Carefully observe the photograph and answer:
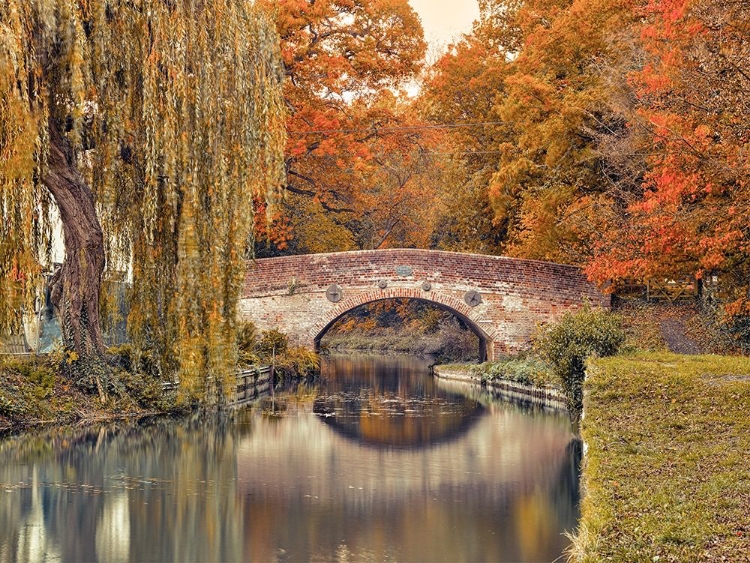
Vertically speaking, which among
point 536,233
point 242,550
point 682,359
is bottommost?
point 242,550

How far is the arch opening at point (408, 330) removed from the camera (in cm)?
3262

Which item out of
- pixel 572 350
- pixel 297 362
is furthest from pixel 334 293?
pixel 572 350

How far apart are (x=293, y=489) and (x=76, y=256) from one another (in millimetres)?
4975

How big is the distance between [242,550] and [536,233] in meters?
19.0

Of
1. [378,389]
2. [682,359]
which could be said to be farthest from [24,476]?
[378,389]

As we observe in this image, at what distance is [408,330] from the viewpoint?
1651 inches

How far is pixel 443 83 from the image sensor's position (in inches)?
1239

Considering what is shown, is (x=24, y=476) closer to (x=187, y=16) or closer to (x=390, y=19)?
(x=187, y=16)

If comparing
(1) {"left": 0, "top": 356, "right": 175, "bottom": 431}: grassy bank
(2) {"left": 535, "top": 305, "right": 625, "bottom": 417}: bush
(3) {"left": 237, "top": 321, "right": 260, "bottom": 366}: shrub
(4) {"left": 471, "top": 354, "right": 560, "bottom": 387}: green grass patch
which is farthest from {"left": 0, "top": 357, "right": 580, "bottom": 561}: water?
(3) {"left": 237, "top": 321, "right": 260, "bottom": 366}: shrub

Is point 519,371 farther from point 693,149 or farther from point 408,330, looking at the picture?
point 408,330

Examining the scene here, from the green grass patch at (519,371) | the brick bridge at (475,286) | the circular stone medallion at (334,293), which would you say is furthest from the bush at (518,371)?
the circular stone medallion at (334,293)

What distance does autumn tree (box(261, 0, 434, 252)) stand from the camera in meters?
29.2

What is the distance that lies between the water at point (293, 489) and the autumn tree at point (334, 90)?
1351 centimetres

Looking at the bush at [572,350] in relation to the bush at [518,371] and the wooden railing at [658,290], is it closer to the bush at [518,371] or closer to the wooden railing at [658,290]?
the bush at [518,371]
